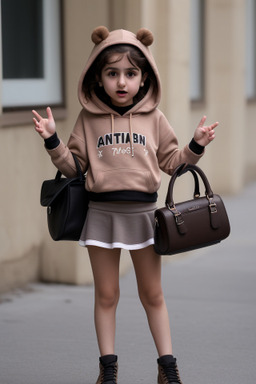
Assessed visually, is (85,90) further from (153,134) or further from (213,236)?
(213,236)

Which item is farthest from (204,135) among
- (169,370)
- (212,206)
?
(169,370)

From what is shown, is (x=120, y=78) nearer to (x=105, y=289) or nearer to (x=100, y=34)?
(x=100, y=34)

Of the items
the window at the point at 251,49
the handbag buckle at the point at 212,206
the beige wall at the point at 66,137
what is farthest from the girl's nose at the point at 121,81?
the window at the point at 251,49

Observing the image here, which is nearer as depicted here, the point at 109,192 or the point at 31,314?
the point at 109,192

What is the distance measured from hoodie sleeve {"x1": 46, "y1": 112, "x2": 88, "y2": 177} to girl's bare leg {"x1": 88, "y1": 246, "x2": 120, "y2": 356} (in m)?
0.38

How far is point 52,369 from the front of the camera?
470cm

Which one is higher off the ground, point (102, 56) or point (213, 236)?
point (102, 56)

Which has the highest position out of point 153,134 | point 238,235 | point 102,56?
point 102,56

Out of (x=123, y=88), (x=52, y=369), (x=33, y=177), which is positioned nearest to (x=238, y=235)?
(x=33, y=177)

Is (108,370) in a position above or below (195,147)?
below

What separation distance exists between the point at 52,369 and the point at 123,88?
1.59 metres

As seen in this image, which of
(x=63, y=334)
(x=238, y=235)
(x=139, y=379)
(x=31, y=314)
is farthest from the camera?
(x=238, y=235)

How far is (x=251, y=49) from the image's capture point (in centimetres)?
1563

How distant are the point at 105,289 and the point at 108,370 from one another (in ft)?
1.26
